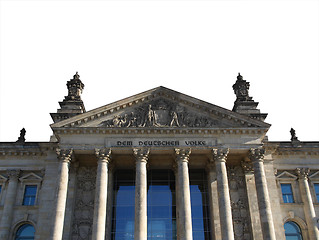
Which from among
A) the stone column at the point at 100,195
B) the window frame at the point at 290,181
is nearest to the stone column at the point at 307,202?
the window frame at the point at 290,181

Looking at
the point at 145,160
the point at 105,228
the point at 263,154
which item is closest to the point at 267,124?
the point at 263,154

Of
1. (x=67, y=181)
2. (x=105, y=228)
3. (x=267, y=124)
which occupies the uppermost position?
(x=267, y=124)

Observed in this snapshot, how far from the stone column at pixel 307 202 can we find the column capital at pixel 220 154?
8844 millimetres

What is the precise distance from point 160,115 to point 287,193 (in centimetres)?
1465

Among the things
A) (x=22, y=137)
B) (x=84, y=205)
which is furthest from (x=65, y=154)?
(x=22, y=137)

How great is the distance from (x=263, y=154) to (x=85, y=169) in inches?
655

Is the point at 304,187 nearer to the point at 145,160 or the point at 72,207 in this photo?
the point at 145,160

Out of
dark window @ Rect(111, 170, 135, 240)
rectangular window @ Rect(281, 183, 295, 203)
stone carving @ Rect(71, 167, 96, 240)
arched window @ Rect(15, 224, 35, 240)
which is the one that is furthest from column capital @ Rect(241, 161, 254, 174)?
arched window @ Rect(15, 224, 35, 240)

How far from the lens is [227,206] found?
30016 millimetres

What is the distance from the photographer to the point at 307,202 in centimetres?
3447

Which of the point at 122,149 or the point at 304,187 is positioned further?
Result: the point at 304,187

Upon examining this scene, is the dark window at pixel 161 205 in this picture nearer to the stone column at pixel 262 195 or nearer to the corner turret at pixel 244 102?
the stone column at pixel 262 195

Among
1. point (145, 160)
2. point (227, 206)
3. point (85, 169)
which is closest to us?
point (227, 206)

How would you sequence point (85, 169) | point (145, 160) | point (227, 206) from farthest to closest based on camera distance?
point (85, 169)
point (145, 160)
point (227, 206)
